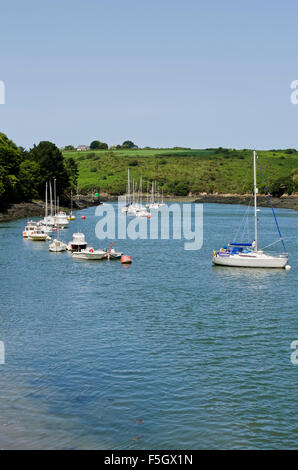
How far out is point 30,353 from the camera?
3092 cm

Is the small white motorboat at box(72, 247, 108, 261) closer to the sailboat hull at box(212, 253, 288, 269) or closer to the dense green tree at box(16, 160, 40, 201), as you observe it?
the sailboat hull at box(212, 253, 288, 269)

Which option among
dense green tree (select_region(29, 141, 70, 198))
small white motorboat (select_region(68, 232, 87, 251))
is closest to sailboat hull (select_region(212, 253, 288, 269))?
small white motorboat (select_region(68, 232, 87, 251))

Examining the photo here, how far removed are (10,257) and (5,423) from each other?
176 ft

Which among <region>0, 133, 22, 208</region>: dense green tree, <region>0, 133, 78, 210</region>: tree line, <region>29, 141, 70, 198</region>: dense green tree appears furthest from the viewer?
<region>29, 141, 70, 198</region>: dense green tree

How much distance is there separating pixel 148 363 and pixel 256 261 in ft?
119

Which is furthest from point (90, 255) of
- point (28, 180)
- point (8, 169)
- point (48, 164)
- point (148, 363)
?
point (48, 164)

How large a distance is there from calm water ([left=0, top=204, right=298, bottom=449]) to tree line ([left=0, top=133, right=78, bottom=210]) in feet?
304

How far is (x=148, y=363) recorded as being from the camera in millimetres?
29359

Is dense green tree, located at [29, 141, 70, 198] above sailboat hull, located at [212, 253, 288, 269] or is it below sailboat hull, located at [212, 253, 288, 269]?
above

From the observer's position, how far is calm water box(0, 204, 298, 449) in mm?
21500

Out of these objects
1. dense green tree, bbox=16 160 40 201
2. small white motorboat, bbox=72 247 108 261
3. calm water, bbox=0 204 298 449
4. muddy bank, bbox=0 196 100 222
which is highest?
dense green tree, bbox=16 160 40 201

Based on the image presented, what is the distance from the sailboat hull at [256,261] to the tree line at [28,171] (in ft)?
278
